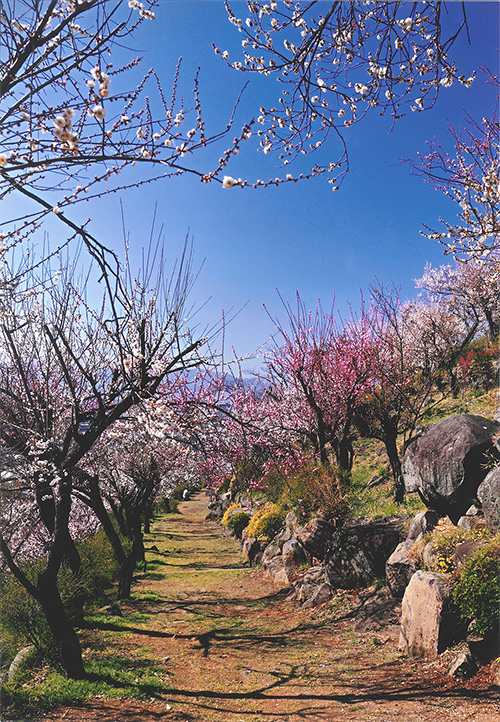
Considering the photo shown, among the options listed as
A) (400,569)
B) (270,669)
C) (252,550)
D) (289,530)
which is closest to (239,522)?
(252,550)

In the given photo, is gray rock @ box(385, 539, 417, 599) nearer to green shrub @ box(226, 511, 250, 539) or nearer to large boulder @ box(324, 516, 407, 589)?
large boulder @ box(324, 516, 407, 589)

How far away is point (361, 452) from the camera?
16828mm

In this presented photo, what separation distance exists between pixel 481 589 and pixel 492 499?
1.33 meters

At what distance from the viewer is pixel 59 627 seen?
6164mm

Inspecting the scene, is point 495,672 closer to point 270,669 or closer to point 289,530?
point 270,669

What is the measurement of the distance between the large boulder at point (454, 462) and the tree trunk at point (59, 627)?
21.6 ft

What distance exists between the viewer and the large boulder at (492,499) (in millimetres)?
5668

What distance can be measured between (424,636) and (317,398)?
7.32 m

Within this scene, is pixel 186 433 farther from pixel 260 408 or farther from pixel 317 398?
pixel 260 408

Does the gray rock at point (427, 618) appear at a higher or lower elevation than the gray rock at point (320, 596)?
higher

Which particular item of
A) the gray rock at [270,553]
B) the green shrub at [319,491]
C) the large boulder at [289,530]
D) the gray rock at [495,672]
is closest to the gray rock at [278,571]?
the gray rock at [270,553]

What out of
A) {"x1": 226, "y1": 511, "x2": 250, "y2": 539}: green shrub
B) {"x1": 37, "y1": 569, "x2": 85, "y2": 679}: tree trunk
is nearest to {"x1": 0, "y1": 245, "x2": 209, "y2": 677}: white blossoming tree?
{"x1": 37, "y1": 569, "x2": 85, "y2": 679}: tree trunk

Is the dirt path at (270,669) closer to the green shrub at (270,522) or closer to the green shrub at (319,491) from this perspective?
the green shrub at (319,491)

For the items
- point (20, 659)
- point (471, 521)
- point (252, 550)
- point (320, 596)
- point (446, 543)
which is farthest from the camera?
point (252, 550)
